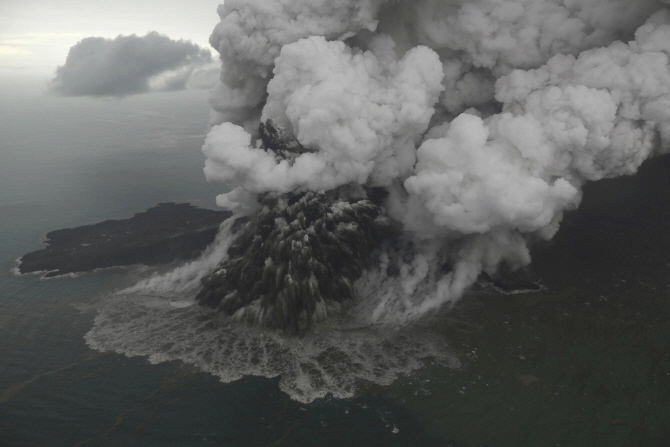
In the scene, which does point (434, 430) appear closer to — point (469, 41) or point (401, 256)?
point (401, 256)

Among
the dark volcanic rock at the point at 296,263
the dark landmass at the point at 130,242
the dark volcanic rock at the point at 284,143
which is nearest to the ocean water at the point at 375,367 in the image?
the dark volcanic rock at the point at 296,263

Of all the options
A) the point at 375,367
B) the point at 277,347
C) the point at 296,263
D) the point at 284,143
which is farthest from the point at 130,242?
the point at 375,367

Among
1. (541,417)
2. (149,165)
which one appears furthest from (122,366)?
(149,165)

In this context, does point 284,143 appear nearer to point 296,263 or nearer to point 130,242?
point 296,263

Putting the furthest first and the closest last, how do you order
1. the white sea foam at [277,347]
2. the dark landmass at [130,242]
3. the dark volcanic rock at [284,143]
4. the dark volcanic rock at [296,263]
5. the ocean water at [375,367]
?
→ the dark landmass at [130,242] < the dark volcanic rock at [284,143] < the dark volcanic rock at [296,263] < the white sea foam at [277,347] < the ocean water at [375,367]

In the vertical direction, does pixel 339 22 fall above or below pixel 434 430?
above

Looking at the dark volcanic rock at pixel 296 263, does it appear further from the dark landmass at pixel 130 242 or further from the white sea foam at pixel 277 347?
the dark landmass at pixel 130 242
